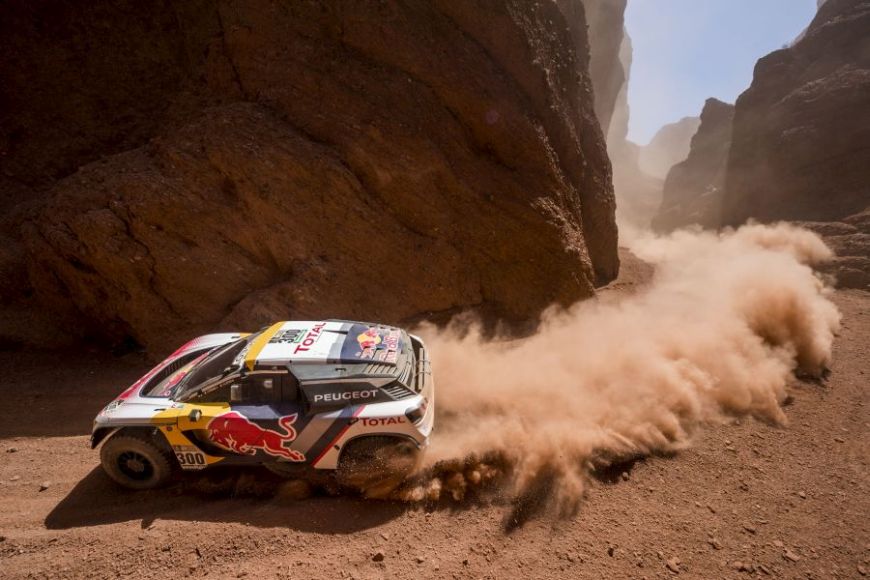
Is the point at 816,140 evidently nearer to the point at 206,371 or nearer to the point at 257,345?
the point at 257,345

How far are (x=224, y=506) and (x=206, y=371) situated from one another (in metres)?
1.51

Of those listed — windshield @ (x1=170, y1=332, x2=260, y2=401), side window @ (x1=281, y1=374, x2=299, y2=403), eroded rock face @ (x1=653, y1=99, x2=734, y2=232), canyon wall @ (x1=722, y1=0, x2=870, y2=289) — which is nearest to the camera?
side window @ (x1=281, y1=374, x2=299, y2=403)

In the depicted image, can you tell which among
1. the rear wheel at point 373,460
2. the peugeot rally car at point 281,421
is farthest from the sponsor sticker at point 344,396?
the rear wheel at point 373,460

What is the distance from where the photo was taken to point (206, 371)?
15.7ft

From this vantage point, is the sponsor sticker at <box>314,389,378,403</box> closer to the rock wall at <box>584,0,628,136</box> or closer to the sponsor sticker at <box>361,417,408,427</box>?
the sponsor sticker at <box>361,417,408,427</box>

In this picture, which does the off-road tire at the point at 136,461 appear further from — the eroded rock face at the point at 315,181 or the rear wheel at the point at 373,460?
the eroded rock face at the point at 315,181

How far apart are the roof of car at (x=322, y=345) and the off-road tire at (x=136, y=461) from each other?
1.37 metres

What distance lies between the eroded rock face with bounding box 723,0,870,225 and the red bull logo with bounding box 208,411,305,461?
74.8ft

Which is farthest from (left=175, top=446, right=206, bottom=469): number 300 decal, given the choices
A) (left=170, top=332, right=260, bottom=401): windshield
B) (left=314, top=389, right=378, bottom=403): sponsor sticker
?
(left=314, top=389, right=378, bottom=403): sponsor sticker

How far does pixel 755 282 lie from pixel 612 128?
79.4m

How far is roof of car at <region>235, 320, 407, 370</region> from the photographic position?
4586 millimetres

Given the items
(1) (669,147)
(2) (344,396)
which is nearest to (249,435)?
(2) (344,396)

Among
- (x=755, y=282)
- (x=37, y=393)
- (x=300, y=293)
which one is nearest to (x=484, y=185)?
(x=300, y=293)

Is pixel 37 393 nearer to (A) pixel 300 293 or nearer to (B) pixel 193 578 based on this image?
(A) pixel 300 293
